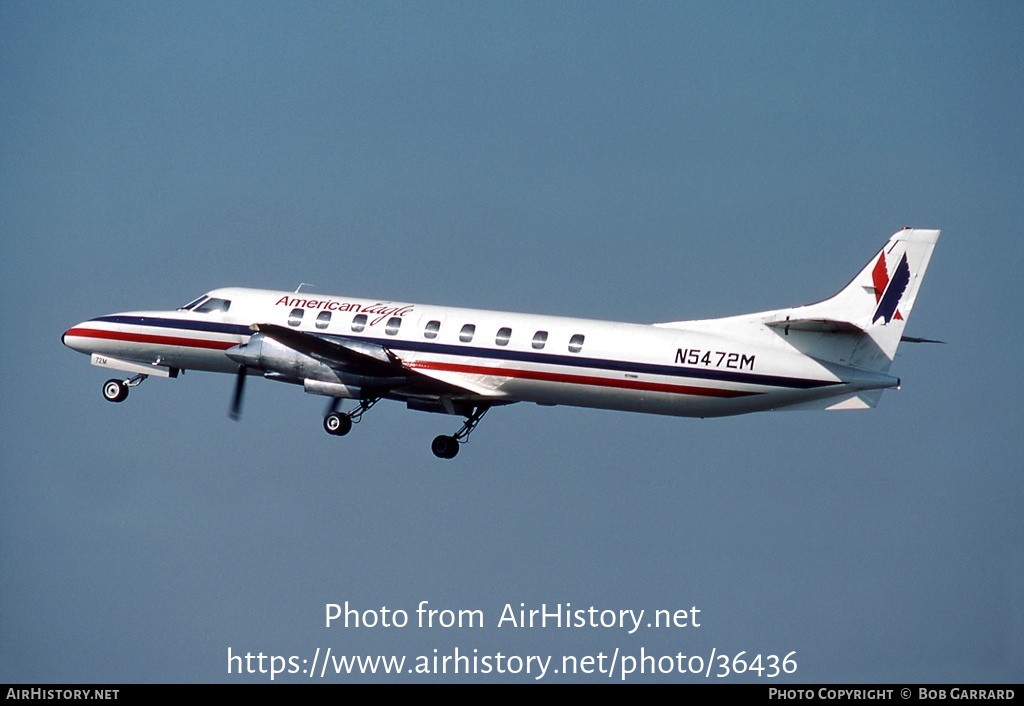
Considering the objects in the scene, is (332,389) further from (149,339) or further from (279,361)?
(149,339)

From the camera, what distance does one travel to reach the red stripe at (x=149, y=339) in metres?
49.0

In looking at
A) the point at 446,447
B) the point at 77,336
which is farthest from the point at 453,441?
the point at 77,336

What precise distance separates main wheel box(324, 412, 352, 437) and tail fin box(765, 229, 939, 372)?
36.6ft

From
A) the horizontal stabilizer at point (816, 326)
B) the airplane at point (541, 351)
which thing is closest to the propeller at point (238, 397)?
the airplane at point (541, 351)

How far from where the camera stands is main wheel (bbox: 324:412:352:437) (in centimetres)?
4750

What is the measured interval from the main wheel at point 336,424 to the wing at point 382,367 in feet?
4.93

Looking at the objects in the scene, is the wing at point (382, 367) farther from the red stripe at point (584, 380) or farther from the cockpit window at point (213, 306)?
the cockpit window at point (213, 306)

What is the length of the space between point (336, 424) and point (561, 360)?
6.23 meters

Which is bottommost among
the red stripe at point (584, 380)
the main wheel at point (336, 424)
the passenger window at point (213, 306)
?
the main wheel at point (336, 424)

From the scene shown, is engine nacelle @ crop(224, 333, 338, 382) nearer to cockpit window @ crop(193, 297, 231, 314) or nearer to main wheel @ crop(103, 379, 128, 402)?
cockpit window @ crop(193, 297, 231, 314)

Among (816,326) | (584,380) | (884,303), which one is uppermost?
(884,303)

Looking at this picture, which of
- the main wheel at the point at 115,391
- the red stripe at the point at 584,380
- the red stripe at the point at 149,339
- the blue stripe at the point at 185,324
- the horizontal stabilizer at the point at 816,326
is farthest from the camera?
the main wheel at the point at 115,391

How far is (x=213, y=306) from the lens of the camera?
162 ft
